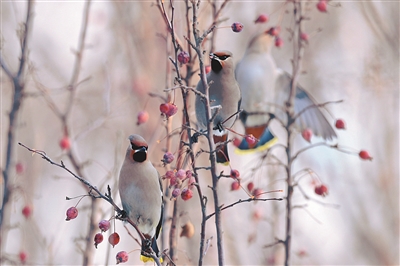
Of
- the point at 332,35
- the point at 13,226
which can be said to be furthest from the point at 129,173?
the point at 332,35

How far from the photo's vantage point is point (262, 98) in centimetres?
482

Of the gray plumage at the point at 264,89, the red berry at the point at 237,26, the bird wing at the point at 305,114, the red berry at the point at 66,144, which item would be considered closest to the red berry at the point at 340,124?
the bird wing at the point at 305,114

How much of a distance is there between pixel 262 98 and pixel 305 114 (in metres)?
0.41

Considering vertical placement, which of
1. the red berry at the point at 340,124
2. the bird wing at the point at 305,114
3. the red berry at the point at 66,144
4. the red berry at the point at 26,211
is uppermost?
the bird wing at the point at 305,114

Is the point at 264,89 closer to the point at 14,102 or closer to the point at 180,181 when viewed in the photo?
the point at 14,102

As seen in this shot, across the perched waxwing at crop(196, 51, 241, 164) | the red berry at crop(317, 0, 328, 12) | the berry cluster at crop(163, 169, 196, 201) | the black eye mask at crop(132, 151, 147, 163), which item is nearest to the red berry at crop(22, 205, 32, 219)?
the black eye mask at crop(132, 151, 147, 163)

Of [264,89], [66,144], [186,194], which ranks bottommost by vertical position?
[186,194]

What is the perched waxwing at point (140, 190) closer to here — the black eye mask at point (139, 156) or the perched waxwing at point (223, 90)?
the black eye mask at point (139, 156)

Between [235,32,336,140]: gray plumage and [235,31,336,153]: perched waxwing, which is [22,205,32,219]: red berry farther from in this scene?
[235,32,336,140]: gray plumage

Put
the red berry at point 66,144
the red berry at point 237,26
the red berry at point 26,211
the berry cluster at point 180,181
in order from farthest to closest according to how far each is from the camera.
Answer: the red berry at point 66,144 < the red berry at point 26,211 < the red berry at point 237,26 < the berry cluster at point 180,181

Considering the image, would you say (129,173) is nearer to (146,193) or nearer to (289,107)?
(146,193)

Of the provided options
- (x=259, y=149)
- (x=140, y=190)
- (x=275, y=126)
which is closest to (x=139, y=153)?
(x=140, y=190)

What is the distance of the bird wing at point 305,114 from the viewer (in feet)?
15.3

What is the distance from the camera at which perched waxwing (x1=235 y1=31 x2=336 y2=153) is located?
4691mm
